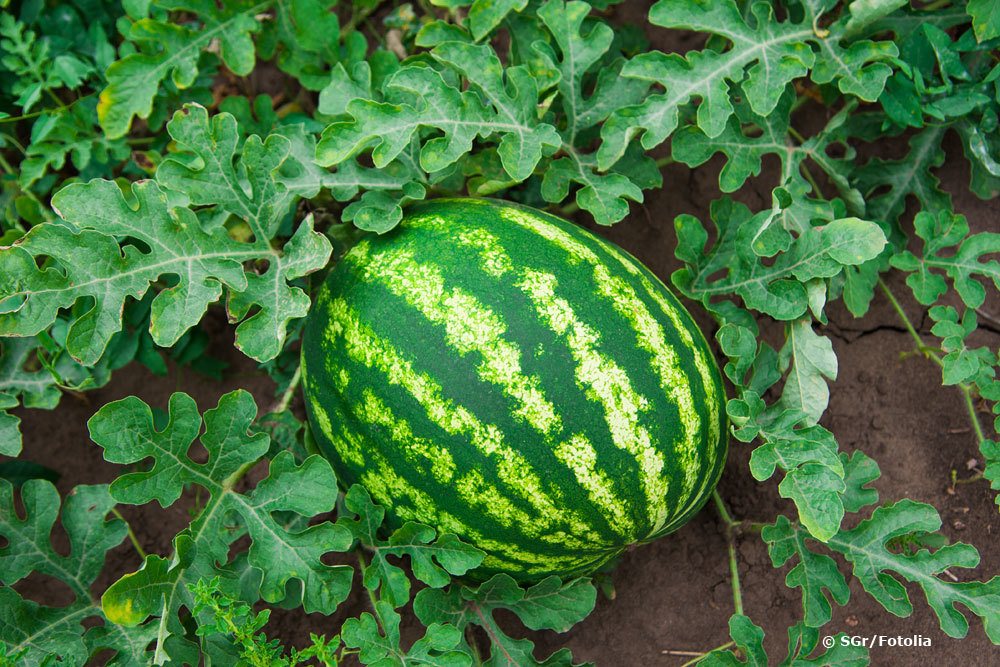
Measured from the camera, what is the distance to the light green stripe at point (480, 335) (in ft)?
6.96

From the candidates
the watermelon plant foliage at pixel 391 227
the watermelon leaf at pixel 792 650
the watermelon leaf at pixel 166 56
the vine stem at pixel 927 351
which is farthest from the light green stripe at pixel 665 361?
the watermelon leaf at pixel 166 56

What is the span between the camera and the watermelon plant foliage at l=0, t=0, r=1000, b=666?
228 centimetres

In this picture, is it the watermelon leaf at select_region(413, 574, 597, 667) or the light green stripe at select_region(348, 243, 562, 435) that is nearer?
the light green stripe at select_region(348, 243, 562, 435)

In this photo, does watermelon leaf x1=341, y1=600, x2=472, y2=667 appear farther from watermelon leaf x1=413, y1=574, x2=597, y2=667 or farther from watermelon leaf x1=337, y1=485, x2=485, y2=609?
watermelon leaf x1=413, y1=574, x2=597, y2=667

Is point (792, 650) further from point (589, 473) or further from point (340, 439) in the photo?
point (340, 439)

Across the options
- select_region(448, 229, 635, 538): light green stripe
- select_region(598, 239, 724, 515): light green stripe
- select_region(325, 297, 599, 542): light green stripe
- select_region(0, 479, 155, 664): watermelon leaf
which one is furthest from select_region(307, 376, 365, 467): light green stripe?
select_region(598, 239, 724, 515): light green stripe

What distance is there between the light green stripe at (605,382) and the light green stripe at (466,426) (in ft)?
0.74

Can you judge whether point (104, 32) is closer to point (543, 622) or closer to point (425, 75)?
point (425, 75)

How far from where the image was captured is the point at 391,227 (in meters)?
2.33

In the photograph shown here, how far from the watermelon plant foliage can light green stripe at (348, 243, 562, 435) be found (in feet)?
0.83

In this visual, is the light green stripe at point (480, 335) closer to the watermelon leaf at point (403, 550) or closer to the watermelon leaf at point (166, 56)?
the watermelon leaf at point (403, 550)

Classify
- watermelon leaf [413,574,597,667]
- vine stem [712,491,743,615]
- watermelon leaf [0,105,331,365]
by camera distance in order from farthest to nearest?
vine stem [712,491,743,615]
watermelon leaf [413,574,597,667]
watermelon leaf [0,105,331,365]

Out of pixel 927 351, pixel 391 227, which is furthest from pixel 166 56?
pixel 927 351

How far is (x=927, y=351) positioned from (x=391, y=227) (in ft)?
5.82
